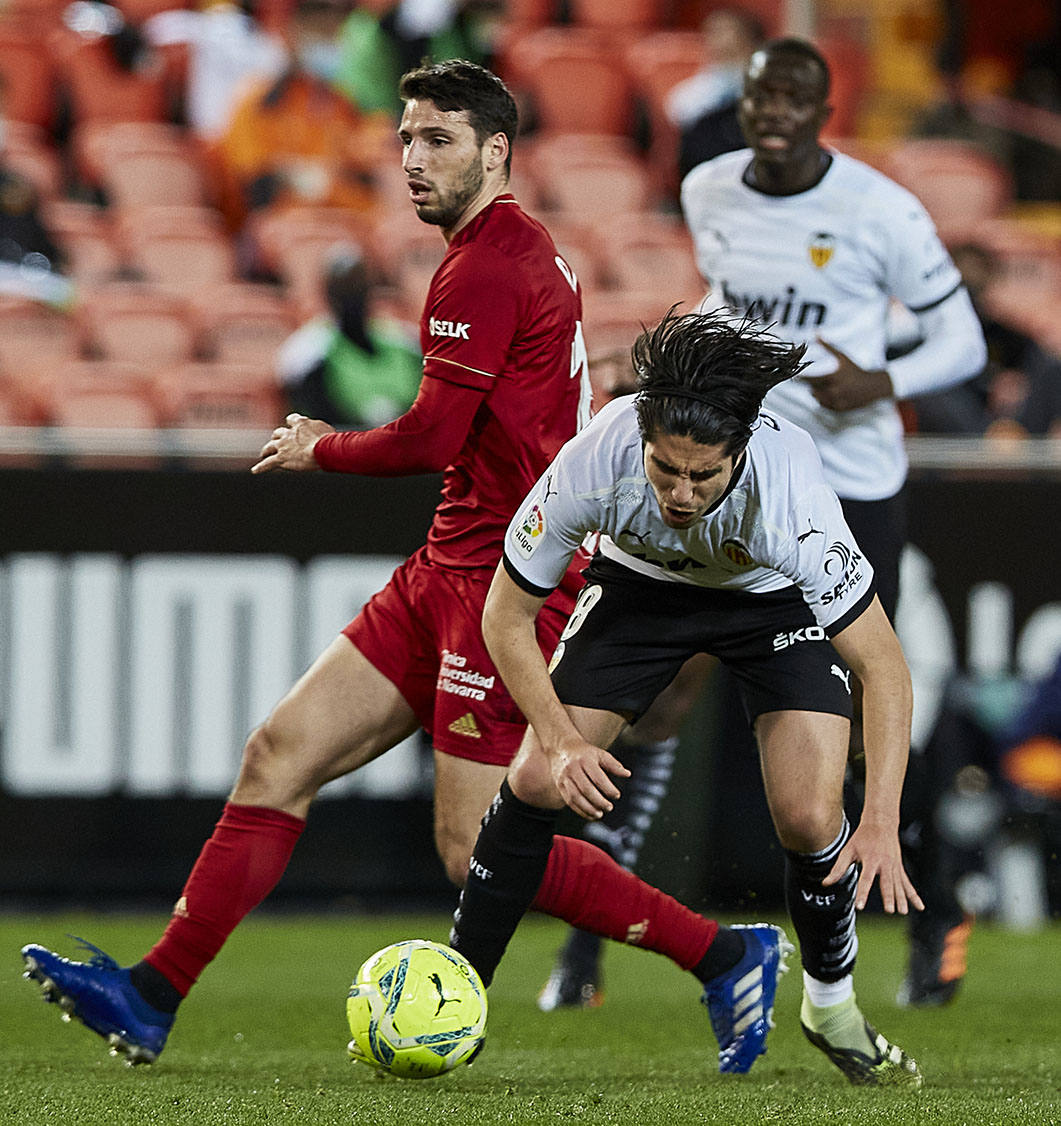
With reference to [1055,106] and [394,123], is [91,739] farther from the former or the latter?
[1055,106]

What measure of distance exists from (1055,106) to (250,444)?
27.4ft

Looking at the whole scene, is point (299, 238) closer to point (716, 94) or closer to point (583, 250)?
point (583, 250)

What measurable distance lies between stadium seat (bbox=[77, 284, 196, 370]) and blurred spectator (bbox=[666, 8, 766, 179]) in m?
2.79

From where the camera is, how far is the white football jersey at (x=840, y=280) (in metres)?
5.23

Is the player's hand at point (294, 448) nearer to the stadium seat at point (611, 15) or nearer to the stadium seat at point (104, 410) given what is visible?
the stadium seat at point (104, 410)

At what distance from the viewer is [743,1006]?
14.5 feet

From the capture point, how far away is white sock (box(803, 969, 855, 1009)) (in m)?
4.26

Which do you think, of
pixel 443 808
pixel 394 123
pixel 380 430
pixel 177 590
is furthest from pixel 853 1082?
pixel 394 123

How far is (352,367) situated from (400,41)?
3.80 m

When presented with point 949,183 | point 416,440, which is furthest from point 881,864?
point 949,183

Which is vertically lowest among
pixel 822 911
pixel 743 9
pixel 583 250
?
pixel 822 911

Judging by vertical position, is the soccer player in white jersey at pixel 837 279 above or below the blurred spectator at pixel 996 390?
above

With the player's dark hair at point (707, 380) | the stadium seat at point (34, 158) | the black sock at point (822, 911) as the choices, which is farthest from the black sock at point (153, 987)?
the stadium seat at point (34, 158)

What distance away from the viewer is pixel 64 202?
1127cm
